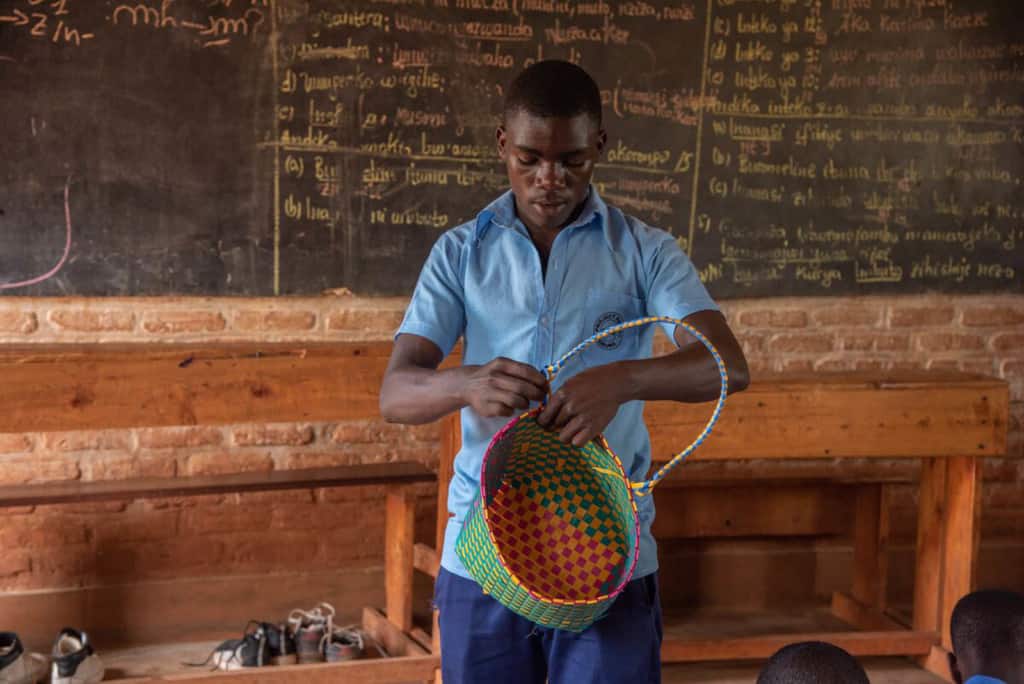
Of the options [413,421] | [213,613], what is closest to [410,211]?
[213,613]

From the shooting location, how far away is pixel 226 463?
4211mm

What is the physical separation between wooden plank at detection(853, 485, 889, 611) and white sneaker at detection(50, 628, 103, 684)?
108 inches

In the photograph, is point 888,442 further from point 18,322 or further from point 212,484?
point 18,322

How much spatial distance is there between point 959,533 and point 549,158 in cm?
275

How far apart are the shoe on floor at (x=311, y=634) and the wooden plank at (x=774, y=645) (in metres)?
1.17

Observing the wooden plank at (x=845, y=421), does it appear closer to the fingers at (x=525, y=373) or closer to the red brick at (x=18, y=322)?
the fingers at (x=525, y=373)

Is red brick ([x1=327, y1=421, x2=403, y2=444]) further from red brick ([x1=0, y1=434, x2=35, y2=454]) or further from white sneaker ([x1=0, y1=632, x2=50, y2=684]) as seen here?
white sneaker ([x1=0, y1=632, x2=50, y2=684])

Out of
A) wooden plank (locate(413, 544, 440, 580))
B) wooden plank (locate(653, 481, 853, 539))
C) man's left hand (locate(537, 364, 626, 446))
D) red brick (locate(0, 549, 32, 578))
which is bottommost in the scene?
red brick (locate(0, 549, 32, 578))

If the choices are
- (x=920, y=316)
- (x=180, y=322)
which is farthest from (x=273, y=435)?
(x=920, y=316)

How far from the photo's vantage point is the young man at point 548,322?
1.69 meters

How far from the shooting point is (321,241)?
4.20 m

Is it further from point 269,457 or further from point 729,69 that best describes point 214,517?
point 729,69

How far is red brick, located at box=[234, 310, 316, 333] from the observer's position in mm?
4141

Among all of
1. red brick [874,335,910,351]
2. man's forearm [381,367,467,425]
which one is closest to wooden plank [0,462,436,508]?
red brick [874,335,910,351]
